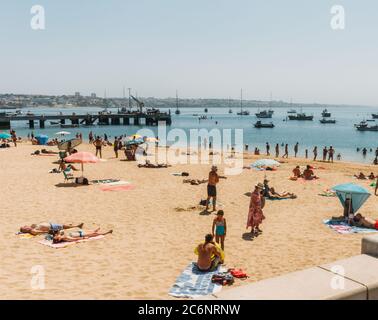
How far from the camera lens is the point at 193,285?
23.0 feet

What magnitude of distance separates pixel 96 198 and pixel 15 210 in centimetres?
302

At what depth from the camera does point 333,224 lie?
11531 mm

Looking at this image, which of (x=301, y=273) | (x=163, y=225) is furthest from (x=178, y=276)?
(x=301, y=273)

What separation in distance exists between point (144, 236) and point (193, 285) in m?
3.46

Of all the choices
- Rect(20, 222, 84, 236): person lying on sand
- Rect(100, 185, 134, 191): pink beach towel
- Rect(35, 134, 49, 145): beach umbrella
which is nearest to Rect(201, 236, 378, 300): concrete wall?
Rect(20, 222, 84, 236): person lying on sand

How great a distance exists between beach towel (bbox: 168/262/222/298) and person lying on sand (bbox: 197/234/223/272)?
4.0 inches

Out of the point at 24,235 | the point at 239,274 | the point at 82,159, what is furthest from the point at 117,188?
the point at 239,274

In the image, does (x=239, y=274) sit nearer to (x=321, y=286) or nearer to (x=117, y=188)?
(x=321, y=286)

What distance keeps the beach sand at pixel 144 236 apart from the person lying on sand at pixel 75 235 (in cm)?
34

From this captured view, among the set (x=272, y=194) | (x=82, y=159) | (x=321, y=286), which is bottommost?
(x=272, y=194)

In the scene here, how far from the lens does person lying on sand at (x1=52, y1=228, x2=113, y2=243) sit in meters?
9.39

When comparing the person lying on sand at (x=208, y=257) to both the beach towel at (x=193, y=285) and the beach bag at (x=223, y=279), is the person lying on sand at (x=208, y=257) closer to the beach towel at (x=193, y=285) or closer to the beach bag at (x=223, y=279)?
the beach towel at (x=193, y=285)
